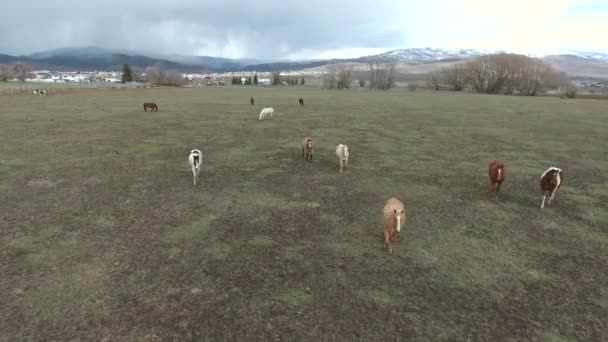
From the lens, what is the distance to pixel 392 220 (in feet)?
28.5

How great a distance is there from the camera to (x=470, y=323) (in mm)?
6621

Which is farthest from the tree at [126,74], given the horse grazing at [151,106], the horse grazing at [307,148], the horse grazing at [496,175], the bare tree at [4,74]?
the horse grazing at [496,175]

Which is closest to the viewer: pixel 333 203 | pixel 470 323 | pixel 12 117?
pixel 470 323

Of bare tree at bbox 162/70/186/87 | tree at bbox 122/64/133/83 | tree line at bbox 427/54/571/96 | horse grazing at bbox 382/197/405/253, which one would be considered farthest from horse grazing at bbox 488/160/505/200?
tree at bbox 122/64/133/83

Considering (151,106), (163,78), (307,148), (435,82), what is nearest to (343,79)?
(435,82)

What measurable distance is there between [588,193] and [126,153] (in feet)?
64.5

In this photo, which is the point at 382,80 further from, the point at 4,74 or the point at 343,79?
the point at 4,74

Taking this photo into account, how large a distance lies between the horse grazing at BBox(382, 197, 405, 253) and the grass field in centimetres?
35

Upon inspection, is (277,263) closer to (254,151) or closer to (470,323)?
(470,323)

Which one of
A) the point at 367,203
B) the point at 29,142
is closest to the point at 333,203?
the point at 367,203

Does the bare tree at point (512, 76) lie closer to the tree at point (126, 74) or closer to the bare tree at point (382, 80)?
the bare tree at point (382, 80)

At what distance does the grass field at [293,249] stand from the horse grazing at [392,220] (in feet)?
1.14

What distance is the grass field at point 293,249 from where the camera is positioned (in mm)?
6559

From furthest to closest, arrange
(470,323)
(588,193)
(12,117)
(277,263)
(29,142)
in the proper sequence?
(12,117)
(29,142)
(588,193)
(277,263)
(470,323)
